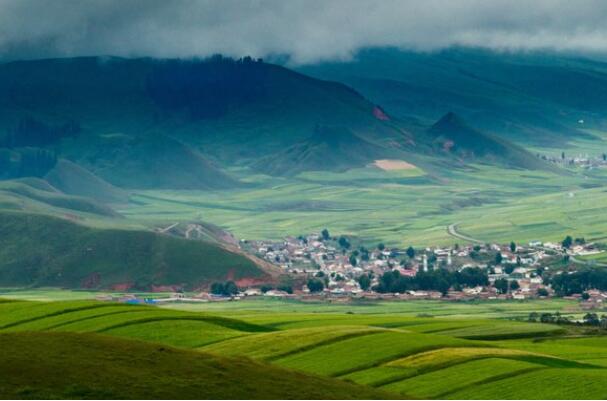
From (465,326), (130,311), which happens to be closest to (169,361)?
(130,311)

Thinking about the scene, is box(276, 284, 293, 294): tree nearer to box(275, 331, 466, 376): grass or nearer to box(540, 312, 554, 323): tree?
box(540, 312, 554, 323): tree

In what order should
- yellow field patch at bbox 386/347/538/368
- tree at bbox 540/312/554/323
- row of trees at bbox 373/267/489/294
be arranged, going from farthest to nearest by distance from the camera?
row of trees at bbox 373/267/489/294 → tree at bbox 540/312/554/323 → yellow field patch at bbox 386/347/538/368

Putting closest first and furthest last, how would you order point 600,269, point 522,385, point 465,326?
point 522,385
point 465,326
point 600,269

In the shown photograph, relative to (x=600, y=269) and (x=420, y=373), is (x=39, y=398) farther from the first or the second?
(x=600, y=269)

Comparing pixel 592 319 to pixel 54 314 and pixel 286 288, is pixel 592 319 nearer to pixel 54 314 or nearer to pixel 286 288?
pixel 54 314

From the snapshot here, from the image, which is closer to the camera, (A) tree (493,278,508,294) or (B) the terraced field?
(B) the terraced field

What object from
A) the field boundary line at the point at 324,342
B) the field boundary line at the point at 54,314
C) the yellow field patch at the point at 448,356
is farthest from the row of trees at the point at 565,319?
the field boundary line at the point at 54,314

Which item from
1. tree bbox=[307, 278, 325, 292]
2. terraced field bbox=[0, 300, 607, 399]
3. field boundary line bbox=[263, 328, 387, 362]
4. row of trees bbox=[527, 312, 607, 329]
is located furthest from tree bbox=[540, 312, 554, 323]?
tree bbox=[307, 278, 325, 292]
